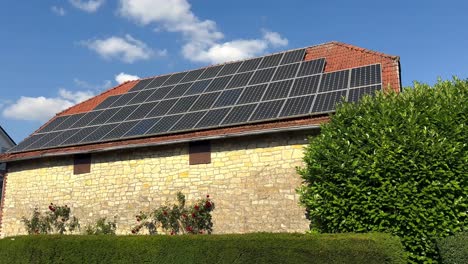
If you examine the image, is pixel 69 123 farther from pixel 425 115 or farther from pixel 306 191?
pixel 425 115

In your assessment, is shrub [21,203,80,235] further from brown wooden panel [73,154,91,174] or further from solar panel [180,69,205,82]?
solar panel [180,69,205,82]

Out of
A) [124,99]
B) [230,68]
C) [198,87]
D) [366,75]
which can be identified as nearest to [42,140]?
[124,99]

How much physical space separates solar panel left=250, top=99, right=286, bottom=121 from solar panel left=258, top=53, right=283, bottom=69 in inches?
133

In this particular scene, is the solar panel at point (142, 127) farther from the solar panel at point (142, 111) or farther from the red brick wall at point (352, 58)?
the red brick wall at point (352, 58)

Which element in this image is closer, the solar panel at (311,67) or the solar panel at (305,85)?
the solar panel at (305,85)

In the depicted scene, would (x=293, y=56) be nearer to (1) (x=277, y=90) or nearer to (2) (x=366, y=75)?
(1) (x=277, y=90)

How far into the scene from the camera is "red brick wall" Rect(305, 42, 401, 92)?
40.3 feet

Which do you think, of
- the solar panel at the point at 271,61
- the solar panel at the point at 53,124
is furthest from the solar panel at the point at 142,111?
the solar panel at the point at 271,61

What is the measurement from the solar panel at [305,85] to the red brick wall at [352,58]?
116cm

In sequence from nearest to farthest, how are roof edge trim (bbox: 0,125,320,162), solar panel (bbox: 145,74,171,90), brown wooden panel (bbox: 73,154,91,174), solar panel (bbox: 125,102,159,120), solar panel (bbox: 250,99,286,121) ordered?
roof edge trim (bbox: 0,125,320,162)
solar panel (bbox: 250,99,286,121)
brown wooden panel (bbox: 73,154,91,174)
solar panel (bbox: 125,102,159,120)
solar panel (bbox: 145,74,171,90)

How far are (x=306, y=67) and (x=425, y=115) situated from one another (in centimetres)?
562

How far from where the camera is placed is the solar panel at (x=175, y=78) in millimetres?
16531

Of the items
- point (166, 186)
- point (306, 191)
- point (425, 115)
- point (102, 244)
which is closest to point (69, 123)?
point (166, 186)

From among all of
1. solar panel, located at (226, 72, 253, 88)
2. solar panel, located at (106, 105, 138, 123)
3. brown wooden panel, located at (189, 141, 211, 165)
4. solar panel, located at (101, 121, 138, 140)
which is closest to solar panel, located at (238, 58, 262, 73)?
solar panel, located at (226, 72, 253, 88)
